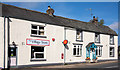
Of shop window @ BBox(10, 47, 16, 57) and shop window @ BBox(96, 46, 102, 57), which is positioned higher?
shop window @ BBox(10, 47, 16, 57)

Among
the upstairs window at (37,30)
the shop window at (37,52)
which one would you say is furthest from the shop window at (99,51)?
the upstairs window at (37,30)

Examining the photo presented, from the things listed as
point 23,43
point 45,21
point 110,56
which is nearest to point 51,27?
point 45,21

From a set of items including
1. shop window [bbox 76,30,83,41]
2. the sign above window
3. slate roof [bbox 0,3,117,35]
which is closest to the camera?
slate roof [bbox 0,3,117,35]

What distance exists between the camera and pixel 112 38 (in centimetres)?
2970

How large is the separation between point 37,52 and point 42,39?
163 cm

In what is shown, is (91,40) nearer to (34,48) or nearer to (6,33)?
(34,48)

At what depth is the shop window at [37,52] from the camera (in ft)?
59.4

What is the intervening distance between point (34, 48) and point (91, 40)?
10.7 m

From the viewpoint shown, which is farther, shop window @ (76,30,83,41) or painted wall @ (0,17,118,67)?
shop window @ (76,30,83,41)

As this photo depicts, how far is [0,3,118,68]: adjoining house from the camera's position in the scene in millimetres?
15961

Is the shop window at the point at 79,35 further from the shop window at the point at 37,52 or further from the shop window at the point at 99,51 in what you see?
the shop window at the point at 37,52

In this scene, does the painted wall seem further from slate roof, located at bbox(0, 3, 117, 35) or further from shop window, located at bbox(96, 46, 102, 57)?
shop window, located at bbox(96, 46, 102, 57)

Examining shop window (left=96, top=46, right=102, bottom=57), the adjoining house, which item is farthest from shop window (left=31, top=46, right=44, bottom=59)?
shop window (left=96, top=46, right=102, bottom=57)

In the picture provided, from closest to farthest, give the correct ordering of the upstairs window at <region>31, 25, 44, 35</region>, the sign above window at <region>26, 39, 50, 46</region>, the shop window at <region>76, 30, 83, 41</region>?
the sign above window at <region>26, 39, 50, 46</region>, the upstairs window at <region>31, 25, 44, 35</region>, the shop window at <region>76, 30, 83, 41</region>
